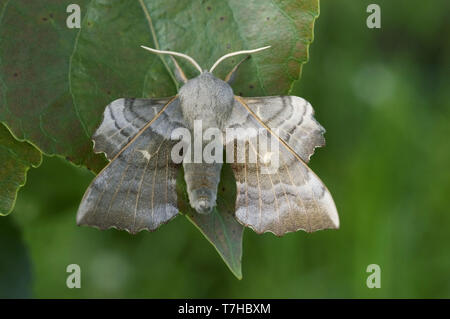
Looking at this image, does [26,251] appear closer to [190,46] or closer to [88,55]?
[88,55]

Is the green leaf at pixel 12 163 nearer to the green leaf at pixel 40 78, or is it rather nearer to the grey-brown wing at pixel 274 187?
the green leaf at pixel 40 78

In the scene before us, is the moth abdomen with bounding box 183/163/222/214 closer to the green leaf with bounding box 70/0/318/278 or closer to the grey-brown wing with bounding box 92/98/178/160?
A: the green leaf with bounding box 70/0/318/278

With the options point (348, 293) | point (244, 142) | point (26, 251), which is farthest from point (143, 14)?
point (348, 293)

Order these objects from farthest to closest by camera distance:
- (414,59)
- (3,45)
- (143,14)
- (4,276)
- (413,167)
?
1. (414,59)
2. (413,167)
3. (4,276)
4. (143,14)
5. (3,45)

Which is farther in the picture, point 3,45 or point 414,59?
point 414,59

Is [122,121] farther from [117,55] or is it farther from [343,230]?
[343,230]

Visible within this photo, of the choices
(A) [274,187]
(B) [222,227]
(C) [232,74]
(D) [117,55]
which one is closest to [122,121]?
(D) [117,55]
